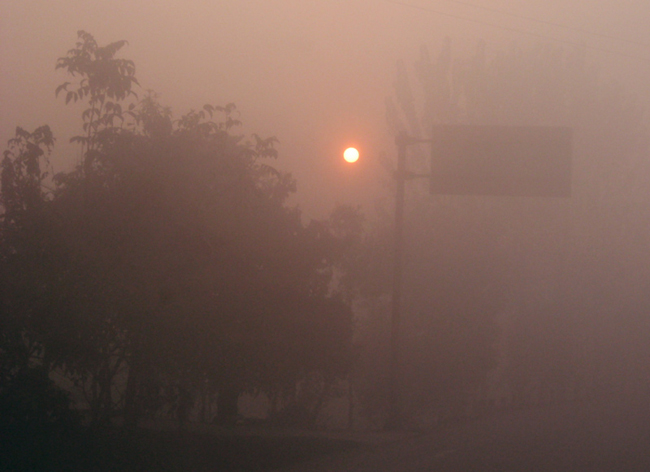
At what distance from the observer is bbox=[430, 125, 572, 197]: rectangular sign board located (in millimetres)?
13008

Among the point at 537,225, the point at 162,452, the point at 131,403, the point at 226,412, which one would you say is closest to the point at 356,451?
the point at 162,452

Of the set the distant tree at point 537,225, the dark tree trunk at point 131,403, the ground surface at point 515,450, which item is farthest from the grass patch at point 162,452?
the distant tree at point 537,225

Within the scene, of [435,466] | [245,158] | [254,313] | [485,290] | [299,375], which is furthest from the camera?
[485,290]

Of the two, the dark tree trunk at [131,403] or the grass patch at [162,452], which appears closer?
the grass patch at [162,452]

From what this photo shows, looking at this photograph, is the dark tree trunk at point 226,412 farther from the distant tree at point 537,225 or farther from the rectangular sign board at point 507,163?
the distant tree at point 537,225

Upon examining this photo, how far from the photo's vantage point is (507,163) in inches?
516

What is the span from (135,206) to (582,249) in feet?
78.9

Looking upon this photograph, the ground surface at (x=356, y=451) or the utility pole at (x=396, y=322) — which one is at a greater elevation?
the utility pole at (x=396, y=322)

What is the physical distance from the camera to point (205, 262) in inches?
415

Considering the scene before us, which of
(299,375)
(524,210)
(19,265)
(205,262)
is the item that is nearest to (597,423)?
(299,375)

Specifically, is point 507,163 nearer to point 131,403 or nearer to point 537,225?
point 131,403

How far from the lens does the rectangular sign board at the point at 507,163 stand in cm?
1301

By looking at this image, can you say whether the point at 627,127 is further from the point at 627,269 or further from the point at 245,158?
the point at 245,158

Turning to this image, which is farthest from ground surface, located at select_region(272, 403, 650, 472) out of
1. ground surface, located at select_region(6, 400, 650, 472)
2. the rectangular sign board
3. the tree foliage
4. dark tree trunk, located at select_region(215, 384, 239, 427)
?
the rectangular sign board
